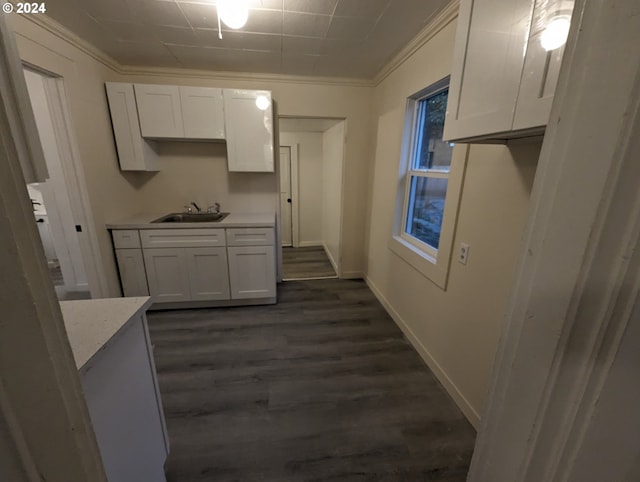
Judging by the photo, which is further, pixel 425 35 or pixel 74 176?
pixel 74 176

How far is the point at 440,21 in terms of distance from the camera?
166 centimetres

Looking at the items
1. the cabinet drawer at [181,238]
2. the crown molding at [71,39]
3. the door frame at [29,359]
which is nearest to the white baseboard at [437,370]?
the door frame at [29,359]

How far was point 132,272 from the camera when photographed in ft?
8.22

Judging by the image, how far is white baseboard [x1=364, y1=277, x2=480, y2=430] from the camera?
60.4 inches

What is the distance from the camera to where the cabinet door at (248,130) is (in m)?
2.51

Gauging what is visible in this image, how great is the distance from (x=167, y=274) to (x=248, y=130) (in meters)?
1.65

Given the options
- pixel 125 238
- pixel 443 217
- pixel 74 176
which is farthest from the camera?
pixel 125 238

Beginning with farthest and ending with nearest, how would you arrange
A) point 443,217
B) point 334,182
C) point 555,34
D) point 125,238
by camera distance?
point 334,182 < point 125,238 < point 443,217 < point 555,34

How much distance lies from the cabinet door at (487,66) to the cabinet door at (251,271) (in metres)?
2.02

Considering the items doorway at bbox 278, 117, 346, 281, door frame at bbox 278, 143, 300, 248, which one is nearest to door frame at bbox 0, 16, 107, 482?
doorway at bbox 278, 117, 346, 281

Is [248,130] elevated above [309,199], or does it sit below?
above

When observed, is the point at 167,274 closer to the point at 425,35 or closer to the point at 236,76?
the point at 236,76

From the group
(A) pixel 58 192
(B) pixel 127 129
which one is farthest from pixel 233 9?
(A) pixel 58 192

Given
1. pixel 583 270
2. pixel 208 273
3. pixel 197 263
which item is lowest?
pixel 208 273
